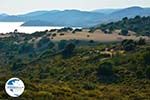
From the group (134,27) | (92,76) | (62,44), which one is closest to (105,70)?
(92,76)

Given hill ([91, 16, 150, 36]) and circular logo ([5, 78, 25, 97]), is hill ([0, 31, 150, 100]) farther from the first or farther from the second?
hill ([91, 16, 150, 36])

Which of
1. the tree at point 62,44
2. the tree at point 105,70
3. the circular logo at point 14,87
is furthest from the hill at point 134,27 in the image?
the circular logo at point 14,87

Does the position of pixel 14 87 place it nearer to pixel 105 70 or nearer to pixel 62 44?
pixel 105 70

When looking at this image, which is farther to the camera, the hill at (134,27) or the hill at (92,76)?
the hill at (134,27)

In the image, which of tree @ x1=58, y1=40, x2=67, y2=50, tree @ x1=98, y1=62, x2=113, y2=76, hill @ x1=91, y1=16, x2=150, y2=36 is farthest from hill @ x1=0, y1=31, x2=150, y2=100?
hill @ x1=91, y1=16, x2=150, y2=36

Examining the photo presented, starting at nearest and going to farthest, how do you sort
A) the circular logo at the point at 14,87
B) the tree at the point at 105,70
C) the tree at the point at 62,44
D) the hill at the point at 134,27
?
the circular logo at the point at 14,87
the tree at the point at 105,70
the tree at the point at 62,44
the hill at the point at 134,27

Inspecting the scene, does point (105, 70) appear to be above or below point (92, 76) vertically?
above

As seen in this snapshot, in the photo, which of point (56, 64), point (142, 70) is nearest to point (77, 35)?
point (56, 64)

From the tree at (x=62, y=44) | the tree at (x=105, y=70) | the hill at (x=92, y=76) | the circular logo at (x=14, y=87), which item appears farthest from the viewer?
the tree at (x=62, y=44)

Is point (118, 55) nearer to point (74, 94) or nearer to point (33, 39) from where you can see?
point (74, 94)

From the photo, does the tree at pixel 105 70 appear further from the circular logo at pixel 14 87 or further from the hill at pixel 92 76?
the circular logo at pixel 14 87

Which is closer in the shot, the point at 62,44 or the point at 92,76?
the point at 92,76
